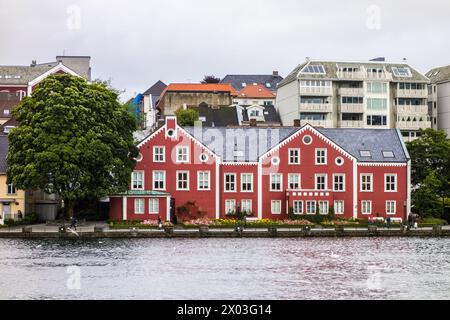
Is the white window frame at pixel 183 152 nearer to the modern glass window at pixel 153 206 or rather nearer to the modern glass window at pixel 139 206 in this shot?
the modern glass window at pixel 153 206

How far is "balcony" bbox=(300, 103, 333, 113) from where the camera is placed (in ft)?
504

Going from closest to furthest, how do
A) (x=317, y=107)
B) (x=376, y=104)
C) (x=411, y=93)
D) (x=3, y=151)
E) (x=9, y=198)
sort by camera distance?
(x=9, y=198)
(x=3, y=151)
(x=317, y=107)
(x=376, y=104)
(x=411, y=93)

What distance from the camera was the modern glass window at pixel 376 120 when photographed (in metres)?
156

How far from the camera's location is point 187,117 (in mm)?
152000

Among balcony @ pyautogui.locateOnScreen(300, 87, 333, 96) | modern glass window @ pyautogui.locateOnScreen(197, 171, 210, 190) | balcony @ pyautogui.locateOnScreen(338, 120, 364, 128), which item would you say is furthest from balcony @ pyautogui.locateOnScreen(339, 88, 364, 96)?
modern glass window @ pyautogui.locateOnScreen(197, 171, 210, 190)

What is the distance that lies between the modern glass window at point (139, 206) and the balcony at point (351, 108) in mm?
54028

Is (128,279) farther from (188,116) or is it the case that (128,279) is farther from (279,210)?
(188,116)

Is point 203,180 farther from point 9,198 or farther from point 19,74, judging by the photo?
point 19,74

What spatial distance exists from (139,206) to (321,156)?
19.6m

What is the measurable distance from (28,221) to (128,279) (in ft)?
147

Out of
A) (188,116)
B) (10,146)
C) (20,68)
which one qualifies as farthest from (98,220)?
(20,68)

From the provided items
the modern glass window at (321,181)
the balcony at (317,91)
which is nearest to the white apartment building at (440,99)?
the balcony at (317,91)

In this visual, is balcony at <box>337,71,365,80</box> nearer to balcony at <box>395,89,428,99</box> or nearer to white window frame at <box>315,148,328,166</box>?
balcony at <box>395,89,428,99</box>

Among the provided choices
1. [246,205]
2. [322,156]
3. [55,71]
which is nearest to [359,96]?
[55,71]
